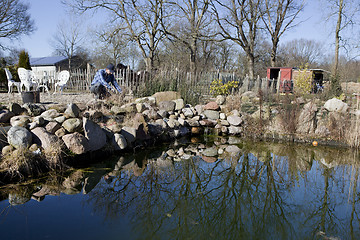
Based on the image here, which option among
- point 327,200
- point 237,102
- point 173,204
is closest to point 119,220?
point 173,204

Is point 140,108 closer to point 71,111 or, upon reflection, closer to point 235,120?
point 71,111

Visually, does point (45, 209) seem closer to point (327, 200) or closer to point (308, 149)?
point (327, 200)

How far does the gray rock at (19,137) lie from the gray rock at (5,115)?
0.77 meters

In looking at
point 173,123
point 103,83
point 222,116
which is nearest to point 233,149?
point 173,123

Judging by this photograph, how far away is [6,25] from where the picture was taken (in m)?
20.8

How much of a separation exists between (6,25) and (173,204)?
73.9 ft

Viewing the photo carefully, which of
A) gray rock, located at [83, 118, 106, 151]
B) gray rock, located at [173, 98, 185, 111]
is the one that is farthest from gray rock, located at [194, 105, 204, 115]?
gray rock, located at [83, 118, 106, 151]

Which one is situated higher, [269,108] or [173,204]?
[269,108]

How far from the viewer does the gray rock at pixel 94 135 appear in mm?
5332

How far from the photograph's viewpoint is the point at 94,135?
5.44m

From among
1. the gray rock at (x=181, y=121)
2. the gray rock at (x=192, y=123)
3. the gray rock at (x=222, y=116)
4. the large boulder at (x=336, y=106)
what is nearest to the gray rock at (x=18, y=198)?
the gray rock at (x=181, y=121)

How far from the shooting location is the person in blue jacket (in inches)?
309

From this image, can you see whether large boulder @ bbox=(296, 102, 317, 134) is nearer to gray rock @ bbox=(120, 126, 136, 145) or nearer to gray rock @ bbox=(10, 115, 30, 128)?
gray rock @ bbox=(120, 126, 136, 145)

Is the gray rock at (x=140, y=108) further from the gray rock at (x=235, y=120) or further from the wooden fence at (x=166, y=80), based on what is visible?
the gray rock at (x=235, y=120)
